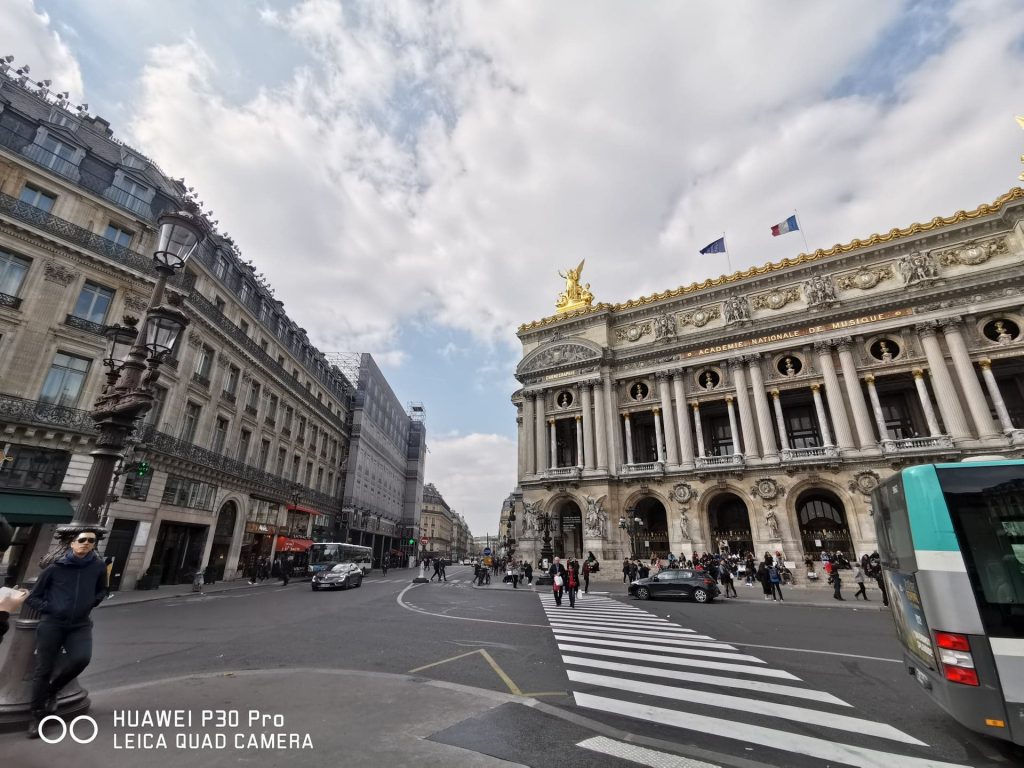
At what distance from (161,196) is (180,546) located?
20538mm

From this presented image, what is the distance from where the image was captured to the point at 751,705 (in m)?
6.11

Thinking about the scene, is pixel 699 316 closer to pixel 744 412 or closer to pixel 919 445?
pixel 744 412

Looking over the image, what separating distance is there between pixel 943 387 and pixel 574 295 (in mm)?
30077

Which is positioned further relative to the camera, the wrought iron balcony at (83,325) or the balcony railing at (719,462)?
the balcony railing at (719,462)

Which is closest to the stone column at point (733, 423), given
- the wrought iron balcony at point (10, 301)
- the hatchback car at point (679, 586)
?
the hatchback car at point (679, 586)

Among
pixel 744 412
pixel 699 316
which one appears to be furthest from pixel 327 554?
pixel 699 316

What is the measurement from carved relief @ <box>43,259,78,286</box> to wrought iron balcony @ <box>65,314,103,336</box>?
164 centimetres

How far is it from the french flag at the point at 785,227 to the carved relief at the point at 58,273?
42017mm

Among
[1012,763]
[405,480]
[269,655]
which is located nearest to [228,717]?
[269,655]

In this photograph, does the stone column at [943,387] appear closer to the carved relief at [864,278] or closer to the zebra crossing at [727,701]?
the carved relief at [864,278]

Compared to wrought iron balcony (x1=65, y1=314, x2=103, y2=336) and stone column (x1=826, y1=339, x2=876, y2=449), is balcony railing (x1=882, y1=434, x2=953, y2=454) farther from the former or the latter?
wrought iron balcony (x1=65, y1=314, x2=103, y2=336)

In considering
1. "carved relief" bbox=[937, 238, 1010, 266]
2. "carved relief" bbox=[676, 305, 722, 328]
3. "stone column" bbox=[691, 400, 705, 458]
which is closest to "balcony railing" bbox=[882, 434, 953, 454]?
"stone column" bbox=[691, 400, 705, 458]

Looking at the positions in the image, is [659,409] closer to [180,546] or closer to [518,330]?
[518,330]

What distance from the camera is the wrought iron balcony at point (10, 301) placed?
2019 cm
